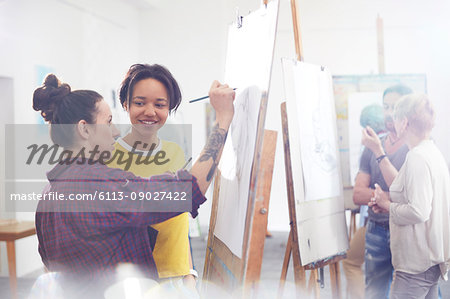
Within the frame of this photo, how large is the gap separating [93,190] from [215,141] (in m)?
0.34

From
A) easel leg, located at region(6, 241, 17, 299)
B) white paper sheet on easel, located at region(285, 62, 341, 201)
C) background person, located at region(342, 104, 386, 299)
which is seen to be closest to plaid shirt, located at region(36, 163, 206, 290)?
white paper sheet on easel, located at region(285, 62, 341, 201)

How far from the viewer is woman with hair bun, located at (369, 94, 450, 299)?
1840mm

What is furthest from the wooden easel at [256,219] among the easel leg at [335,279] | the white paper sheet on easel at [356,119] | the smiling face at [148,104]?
the white paper sheet on easel at [356,119]

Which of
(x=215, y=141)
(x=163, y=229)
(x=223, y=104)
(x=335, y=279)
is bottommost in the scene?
(x=335, y=279)

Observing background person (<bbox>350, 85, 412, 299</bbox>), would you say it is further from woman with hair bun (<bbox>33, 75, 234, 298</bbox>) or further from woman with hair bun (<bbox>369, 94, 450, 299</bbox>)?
woman with hair bun (<bbox>33, 75, 234, 298</bbox>)

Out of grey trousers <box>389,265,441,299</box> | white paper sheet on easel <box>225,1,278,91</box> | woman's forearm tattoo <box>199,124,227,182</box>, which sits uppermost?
white paper sheet on easel <box>225,1,278,91</box>

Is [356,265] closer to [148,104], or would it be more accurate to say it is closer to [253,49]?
[253,49]

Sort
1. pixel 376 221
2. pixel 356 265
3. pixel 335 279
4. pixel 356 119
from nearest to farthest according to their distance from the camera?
pixel 335 279
pixel 376 221
pixel 356 265
pixel 356 119

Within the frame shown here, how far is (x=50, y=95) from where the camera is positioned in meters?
1.31

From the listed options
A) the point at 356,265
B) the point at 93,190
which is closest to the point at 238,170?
the point at 93,190

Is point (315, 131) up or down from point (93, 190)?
up

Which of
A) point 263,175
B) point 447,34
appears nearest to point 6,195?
point 263,175

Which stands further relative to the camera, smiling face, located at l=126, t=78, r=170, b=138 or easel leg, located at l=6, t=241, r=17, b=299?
easel leg, located at l=6, t=241, r=17, b=299

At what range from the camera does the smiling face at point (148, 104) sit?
4.72 ft
